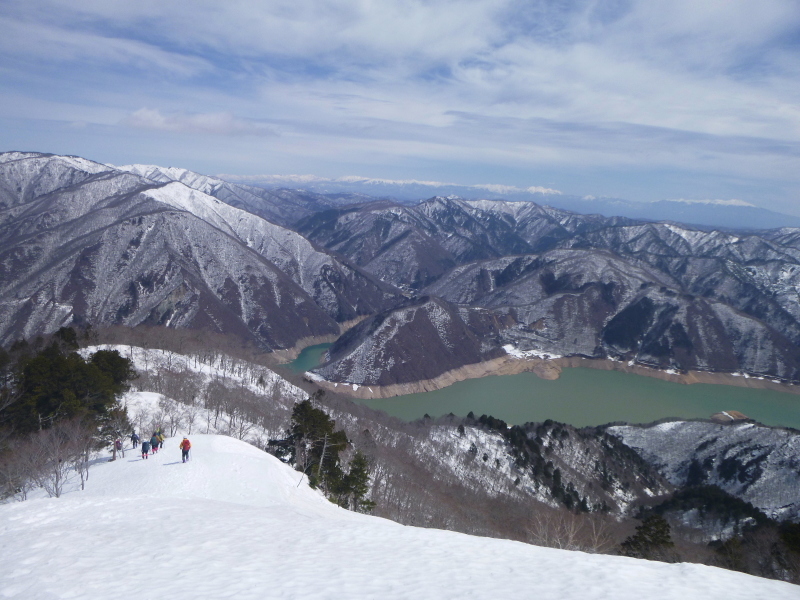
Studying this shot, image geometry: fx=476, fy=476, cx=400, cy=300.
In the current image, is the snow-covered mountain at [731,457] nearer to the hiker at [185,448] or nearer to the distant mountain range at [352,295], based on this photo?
the distant mountain range at [352,295]

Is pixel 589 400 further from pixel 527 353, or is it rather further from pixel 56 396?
pixel 56 396

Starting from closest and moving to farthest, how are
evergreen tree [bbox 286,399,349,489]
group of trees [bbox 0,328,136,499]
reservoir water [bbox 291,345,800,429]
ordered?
1. group of trees [bbox 0,328,136,499]
2. evergreen tree [bbox 286,399,349,489]
3. reservoir water [bbox 291,345,800,429]

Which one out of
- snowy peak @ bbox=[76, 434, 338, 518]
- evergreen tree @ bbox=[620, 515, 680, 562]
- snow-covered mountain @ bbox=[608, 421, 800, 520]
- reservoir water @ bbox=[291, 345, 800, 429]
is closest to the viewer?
snowy peak @ bbox=[76, 434, 338, 518]

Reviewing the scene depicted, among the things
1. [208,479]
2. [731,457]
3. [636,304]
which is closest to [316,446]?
[208,479]

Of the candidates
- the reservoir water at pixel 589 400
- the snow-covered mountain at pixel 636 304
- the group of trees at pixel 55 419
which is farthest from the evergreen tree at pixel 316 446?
the snow-covered mountain at pixel 636 304

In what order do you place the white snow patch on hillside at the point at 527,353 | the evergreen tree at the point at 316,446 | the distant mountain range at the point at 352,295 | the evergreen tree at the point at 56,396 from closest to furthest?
1. the evergreen tree at the point at 316,446
2. the evergreen tree at the point at 56,396
3. the distant mountain range at the point at 352,295
4. the white snow patch on hillside at the point at 527,353

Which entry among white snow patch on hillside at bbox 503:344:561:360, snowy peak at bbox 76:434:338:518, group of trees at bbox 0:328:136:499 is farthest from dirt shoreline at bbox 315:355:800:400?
snowy peak at bbox 76:434:338:518

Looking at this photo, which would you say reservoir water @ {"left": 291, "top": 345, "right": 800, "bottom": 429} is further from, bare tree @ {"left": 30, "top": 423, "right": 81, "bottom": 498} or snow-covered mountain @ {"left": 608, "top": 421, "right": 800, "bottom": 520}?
bare tree @ {"left": 30, "top": 423, "right": 81, "bottom": 498}
